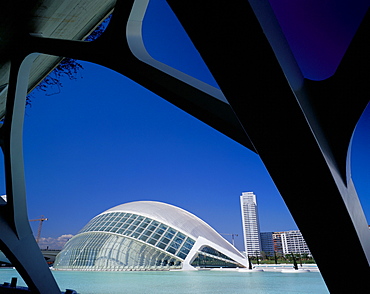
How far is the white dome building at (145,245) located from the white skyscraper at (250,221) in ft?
342

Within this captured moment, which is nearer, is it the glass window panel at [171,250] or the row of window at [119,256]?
the row of window at [119,256]

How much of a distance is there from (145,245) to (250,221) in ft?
382

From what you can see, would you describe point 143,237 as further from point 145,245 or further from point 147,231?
point 147,231

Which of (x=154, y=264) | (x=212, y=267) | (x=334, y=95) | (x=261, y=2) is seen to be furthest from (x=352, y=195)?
(x=212, y=267)

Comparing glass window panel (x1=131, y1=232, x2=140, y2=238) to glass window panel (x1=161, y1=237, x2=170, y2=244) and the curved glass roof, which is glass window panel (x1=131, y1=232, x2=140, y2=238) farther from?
the curved glass roof

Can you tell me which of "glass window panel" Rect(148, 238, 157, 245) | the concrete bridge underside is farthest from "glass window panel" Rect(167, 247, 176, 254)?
the concrete bridge underside

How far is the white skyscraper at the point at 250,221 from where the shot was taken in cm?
12900

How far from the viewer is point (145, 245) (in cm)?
2341

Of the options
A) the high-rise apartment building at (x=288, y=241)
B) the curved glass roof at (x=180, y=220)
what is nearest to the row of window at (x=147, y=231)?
the curved glass roof at (x=180, y=220)

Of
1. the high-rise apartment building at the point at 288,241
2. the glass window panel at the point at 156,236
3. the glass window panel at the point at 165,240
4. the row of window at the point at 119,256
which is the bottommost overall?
the high-rise apartment building at the point at 288,241

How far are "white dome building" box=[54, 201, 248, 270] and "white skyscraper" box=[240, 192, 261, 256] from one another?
10434 cm

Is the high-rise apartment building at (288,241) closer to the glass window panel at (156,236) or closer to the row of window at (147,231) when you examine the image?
the row of window at (147,231)

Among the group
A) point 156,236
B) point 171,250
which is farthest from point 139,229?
point 171,250

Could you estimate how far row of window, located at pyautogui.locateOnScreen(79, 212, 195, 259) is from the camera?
23812 millimetres
